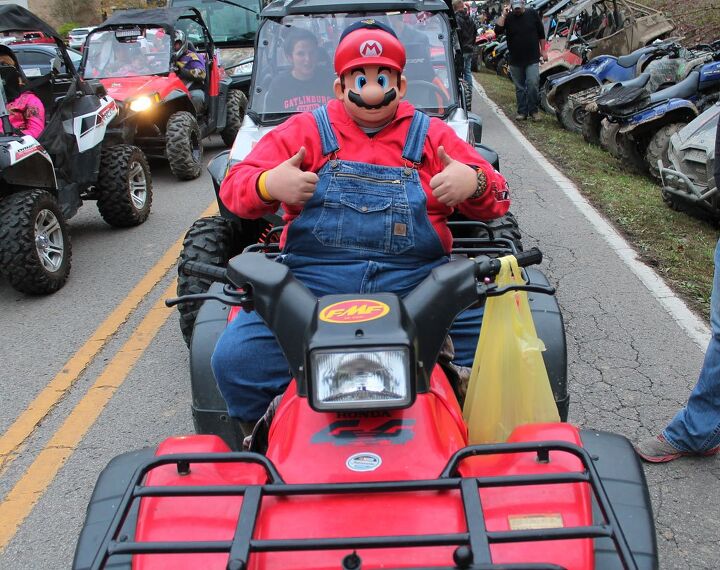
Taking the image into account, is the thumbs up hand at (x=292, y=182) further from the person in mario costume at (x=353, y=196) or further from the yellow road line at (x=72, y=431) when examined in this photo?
the yellow road line at (x=72, y=431)

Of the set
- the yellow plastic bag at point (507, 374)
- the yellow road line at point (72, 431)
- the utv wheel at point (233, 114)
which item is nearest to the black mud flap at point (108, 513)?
the yellow plastic bag at point (507, 374)

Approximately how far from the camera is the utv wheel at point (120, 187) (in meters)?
7.54

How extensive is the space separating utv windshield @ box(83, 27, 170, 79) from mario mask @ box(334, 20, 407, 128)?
8288 millimetres

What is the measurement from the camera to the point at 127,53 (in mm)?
10406

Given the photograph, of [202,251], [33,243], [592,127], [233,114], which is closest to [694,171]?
[592,127]

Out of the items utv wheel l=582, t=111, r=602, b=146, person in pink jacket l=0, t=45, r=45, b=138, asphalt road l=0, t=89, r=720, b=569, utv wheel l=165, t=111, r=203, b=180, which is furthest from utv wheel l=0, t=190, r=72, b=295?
utv wheel l=582, t=111, r=602, b=146

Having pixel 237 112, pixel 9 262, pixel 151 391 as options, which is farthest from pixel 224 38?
pixel 151 391

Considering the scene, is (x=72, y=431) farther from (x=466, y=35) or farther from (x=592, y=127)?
(x=466, y=35)

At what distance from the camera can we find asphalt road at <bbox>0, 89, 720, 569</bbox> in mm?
3293

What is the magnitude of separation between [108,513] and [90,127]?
19.6 ft

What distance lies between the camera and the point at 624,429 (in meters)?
3.84

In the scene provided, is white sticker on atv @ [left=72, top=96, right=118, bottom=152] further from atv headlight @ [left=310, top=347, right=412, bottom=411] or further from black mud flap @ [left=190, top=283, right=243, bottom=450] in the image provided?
atv headlight @ [left=310, top=347, right=412, bottom=411]

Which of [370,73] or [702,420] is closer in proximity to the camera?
[370,73]

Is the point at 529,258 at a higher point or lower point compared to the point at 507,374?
higher
